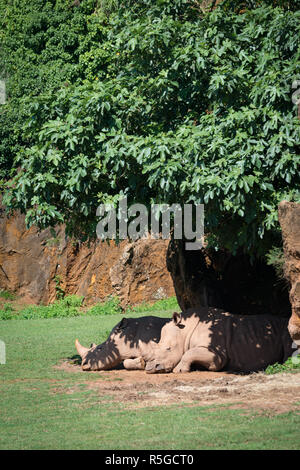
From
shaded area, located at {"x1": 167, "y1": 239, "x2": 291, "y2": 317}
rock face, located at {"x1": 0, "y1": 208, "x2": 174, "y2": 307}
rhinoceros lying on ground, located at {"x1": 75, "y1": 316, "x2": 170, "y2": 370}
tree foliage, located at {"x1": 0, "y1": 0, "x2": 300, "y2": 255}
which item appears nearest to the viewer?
tree foliage, located at {"x1": 0, "y1": 0, "x2": 300, "y2": 255}

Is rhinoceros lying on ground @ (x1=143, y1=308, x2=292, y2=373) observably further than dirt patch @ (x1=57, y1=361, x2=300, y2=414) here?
Yes

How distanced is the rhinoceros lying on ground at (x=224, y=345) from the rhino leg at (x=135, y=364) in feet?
0.35

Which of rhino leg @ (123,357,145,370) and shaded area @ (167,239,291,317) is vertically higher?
shaded area @ (167,239,291,317)

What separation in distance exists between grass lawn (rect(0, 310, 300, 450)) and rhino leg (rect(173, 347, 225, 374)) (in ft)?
5.27

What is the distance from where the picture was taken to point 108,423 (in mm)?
8133

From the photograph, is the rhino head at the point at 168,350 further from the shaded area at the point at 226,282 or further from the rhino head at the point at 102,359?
the shaded area at the point at 226,282

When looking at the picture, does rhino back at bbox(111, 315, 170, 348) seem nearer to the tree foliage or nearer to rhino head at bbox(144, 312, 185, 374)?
rhino head at bbox(144, 312, 185, 374)

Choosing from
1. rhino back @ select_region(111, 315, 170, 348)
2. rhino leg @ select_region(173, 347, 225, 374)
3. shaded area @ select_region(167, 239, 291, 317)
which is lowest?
rhino leg @ select_region(173, 347, 225, 374)

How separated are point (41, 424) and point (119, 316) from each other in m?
13.5

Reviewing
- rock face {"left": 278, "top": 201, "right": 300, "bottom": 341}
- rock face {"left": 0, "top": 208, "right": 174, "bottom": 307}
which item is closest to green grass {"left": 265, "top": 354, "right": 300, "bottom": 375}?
rock face {"left": 278, "top": 201, "right": 300, "bottom": 341}

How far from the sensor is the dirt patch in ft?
29.1

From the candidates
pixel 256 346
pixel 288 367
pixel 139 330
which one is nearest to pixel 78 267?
pixel 139 330

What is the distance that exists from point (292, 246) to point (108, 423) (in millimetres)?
3572

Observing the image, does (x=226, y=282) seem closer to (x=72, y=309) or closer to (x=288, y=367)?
Answer: (x=288, y=367)
